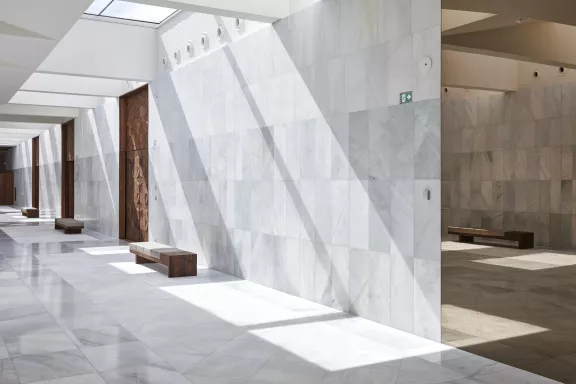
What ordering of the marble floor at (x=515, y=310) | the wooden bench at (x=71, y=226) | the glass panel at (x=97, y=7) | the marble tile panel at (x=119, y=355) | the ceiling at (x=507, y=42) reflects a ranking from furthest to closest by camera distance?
the wooden bench at (x=71, y=226), the glass panel at (x=97, y=7), the ceiling at (x=507, y=42), the marble floor at (x=515, y=310), the marble tile panel at (x=119, y=355)

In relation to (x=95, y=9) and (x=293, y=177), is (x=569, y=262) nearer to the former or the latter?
(x=293, y=177)

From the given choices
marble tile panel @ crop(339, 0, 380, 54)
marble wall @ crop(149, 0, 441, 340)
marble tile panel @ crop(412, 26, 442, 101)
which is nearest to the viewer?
marble tile panel @ crop(412, 26, 442, 101)

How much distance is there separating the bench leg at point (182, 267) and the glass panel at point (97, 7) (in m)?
5.81

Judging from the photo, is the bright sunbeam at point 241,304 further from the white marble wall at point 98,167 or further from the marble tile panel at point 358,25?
the white marble wall at point 98,167

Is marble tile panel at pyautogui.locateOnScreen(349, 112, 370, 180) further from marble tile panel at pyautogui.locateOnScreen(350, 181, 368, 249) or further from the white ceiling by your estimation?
the white ceiling

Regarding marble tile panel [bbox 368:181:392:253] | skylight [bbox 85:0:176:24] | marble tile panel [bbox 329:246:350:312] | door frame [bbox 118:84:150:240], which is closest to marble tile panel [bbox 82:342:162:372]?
marble tile panel [bbox 329:246:350:312]

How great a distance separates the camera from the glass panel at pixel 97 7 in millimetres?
12983

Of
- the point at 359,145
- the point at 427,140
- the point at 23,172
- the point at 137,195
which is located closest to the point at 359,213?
the point at 359,145

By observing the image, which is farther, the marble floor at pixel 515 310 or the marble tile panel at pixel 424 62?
the marble tile panel at pixel 424 62

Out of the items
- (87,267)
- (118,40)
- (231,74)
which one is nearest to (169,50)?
(118,40)

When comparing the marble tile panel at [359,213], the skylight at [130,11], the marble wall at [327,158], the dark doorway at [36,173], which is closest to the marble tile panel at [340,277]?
the marble wall at [327,158]

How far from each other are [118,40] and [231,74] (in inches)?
191

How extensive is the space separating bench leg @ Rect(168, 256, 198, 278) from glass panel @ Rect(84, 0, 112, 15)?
229 inches

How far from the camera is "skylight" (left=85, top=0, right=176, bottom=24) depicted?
13.2 m
